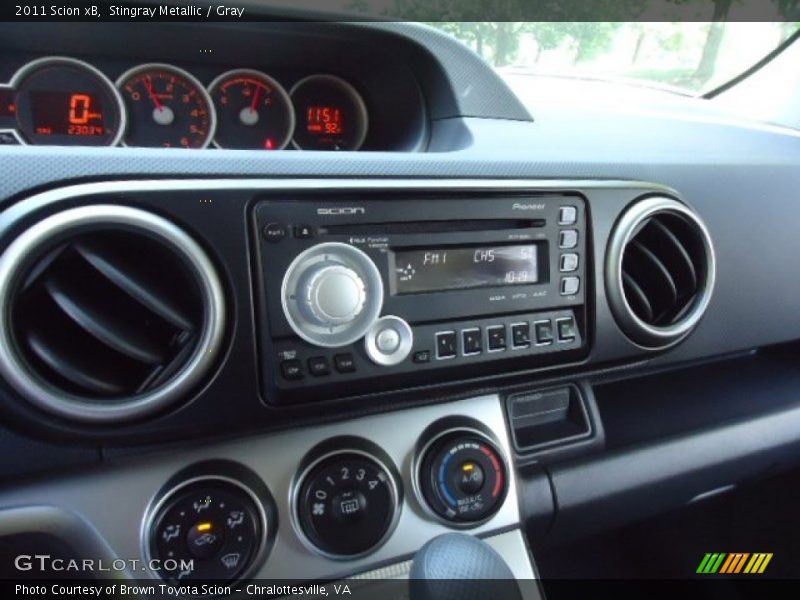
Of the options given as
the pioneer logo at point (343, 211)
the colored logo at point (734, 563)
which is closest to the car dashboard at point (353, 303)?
the pioneer logo at point (343, 211)

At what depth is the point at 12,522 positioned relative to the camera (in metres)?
0.78

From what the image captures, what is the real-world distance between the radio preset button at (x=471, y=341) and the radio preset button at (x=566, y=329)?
0.48ft

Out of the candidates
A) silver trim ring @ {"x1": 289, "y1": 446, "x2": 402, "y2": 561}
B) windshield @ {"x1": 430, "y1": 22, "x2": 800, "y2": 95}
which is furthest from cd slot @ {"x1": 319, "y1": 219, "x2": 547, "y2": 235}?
windshield @ {"x1": 430, "y1": 22, "x2": 800, "y2": 95}

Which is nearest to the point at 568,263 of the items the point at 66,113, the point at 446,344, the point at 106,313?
the point at 446,344

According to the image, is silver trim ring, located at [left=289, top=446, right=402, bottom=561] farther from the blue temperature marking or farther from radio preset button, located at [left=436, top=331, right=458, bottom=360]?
radio preset button, located at [left=436, top=331, right=458, bottom=360]

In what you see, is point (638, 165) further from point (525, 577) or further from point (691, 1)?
point (525, 577)

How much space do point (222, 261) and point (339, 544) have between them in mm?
405

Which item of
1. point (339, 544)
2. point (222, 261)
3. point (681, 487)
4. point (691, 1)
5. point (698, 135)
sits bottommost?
point (681, 487)

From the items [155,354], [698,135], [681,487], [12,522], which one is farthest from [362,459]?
[698,135]

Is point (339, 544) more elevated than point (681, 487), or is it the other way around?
point (339, 544)

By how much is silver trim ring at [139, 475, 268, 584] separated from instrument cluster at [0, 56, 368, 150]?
69 centimetres

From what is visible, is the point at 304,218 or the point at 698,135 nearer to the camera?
the point at 304,218

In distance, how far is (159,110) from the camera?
122 cm

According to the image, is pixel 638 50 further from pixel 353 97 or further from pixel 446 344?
pixel 446 344
